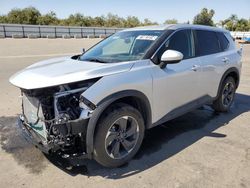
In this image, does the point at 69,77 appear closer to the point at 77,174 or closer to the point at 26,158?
the point at 77,174

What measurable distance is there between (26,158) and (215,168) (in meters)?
2.61

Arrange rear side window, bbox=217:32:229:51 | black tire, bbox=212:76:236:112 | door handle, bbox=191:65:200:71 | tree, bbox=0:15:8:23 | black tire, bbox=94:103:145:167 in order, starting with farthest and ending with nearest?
tree, bbox=0:15:8:23 → black tire, bbox=212:76:236:112 → rear side window, bbox=217:32:229:51 → door handle, bbox=191:65:200:71 → black tire, bbox=94:103:145:167

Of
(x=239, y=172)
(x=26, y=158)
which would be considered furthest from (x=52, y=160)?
(x=239, y=172)

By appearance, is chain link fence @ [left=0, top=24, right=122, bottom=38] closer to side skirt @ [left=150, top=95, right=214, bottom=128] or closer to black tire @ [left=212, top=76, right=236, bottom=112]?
black tire @ [left=212, top=76, right=236, bottom=112]

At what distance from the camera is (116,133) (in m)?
3.49

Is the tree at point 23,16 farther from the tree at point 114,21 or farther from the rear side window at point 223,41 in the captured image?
the rear side window at point 223,41

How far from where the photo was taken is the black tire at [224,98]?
5561 millimetres

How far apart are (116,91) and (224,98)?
3.34m

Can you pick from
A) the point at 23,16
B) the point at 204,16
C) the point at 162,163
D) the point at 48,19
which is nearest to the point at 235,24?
the point at 204,16

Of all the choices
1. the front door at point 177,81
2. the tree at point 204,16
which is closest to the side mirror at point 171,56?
the front door at point 177,81

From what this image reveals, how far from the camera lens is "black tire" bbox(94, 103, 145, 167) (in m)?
3.24

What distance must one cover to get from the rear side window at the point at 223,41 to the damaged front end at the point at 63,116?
3303 mm

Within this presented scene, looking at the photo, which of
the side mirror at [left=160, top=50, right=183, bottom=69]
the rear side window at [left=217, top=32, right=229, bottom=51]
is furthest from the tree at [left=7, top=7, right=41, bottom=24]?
the side mirror at [left=160, top=50, right=183, bottom=69]

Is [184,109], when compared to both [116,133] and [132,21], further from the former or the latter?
[132,21]
